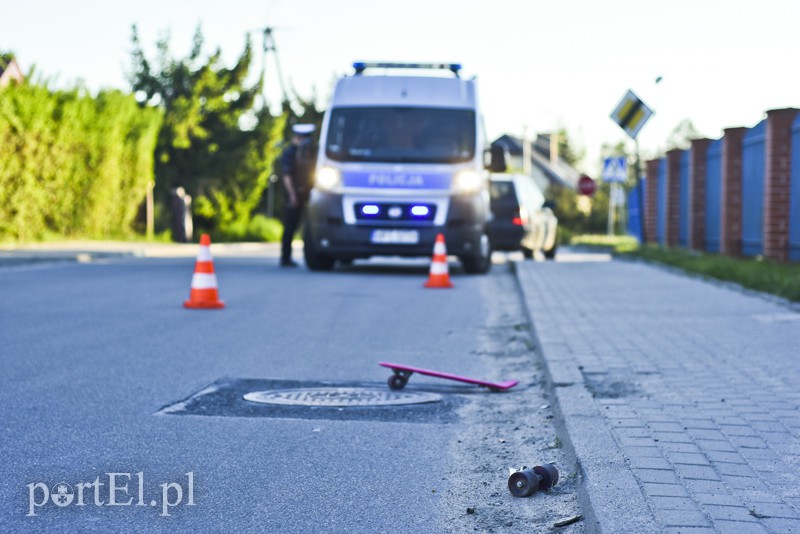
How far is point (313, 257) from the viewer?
57.8 ft

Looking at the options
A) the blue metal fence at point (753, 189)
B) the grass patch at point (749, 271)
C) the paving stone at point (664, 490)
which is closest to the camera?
the paving stone at point (664, 490)

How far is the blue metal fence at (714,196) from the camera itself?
21.7 metres

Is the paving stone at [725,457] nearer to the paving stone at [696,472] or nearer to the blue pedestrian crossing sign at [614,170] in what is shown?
the paving stone at [696,472]

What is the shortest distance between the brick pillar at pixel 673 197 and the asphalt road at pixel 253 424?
15420 mm

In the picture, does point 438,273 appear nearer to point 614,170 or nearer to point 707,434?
point 707,434

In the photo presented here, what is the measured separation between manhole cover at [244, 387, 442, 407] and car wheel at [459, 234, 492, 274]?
1064cm

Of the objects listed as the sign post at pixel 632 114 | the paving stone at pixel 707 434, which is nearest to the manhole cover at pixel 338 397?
the paving stone at pixel 707 434

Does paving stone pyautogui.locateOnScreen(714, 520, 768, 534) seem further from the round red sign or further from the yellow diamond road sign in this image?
the round red sign

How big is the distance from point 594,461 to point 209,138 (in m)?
34.2

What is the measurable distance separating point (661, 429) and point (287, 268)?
45.3 ft

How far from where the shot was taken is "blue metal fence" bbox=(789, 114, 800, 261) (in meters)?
16.8

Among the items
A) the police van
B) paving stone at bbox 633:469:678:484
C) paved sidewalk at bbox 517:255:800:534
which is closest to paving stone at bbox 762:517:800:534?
paved sidewalk at bbox 517:255:800:534

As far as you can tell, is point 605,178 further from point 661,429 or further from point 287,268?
point 661,429

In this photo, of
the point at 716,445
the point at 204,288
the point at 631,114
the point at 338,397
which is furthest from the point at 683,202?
the point at 716,445
